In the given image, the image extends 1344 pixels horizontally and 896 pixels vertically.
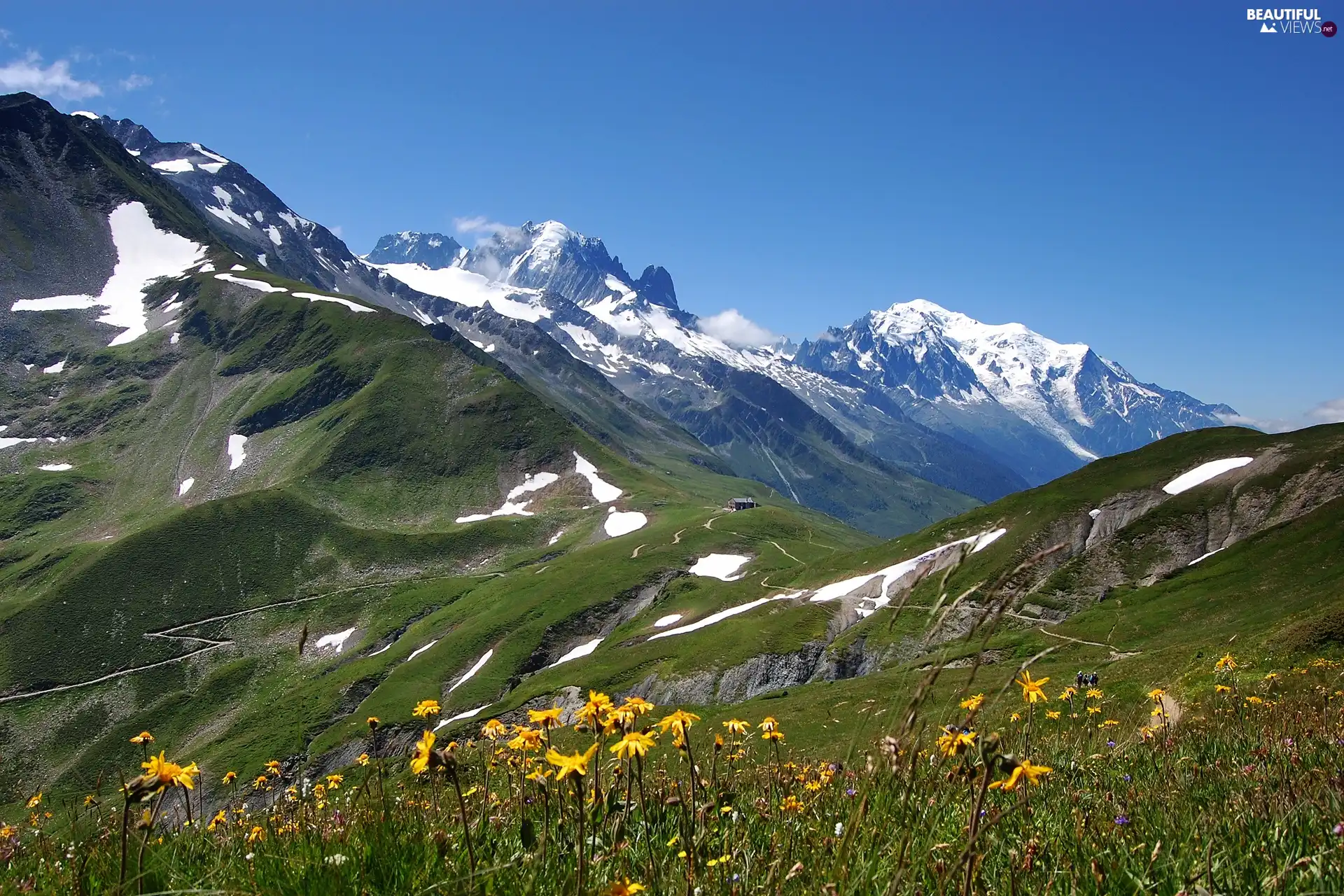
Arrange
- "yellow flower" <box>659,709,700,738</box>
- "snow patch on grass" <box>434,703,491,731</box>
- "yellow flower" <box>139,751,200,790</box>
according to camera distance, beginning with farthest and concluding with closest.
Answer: "snow patch on grass" <box>434,703,491,731</box> < "yellow flower" <box>659,709,700,738</box> < "yellow flower" <box>139,751,200,790</box>

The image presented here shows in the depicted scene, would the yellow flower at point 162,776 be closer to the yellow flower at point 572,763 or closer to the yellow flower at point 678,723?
the yellow flower at point 572,763

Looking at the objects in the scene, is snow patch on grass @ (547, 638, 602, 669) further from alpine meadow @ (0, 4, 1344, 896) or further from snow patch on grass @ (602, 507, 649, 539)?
snow patch on grass @ (602, 507, 649, 539)

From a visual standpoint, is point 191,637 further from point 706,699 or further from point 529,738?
point 529,738

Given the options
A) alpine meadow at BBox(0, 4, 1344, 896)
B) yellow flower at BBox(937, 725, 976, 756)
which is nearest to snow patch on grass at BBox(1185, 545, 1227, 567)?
alpine meadow at BBox(0, 4, 1344, 896)

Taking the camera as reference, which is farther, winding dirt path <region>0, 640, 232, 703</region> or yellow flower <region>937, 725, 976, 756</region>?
winding dirt path <region>0, 640, 232, 703</region>

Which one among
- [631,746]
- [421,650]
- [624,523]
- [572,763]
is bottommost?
[421,650]

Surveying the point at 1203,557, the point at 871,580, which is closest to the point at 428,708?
the point at 1203,557

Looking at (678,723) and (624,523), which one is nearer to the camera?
(678,723)

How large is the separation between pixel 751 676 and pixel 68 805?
75.8m

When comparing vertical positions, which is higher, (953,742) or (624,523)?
(624,523)

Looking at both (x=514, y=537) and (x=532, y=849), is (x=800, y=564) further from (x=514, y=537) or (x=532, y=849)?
(x=532, y=849)

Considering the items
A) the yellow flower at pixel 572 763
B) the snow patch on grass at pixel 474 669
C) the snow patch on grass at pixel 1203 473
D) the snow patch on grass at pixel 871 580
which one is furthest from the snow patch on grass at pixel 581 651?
the yellow flower at pixel 572 763

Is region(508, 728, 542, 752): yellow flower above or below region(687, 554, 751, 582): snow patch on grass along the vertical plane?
above

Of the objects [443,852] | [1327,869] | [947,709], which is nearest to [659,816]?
[443,852]
